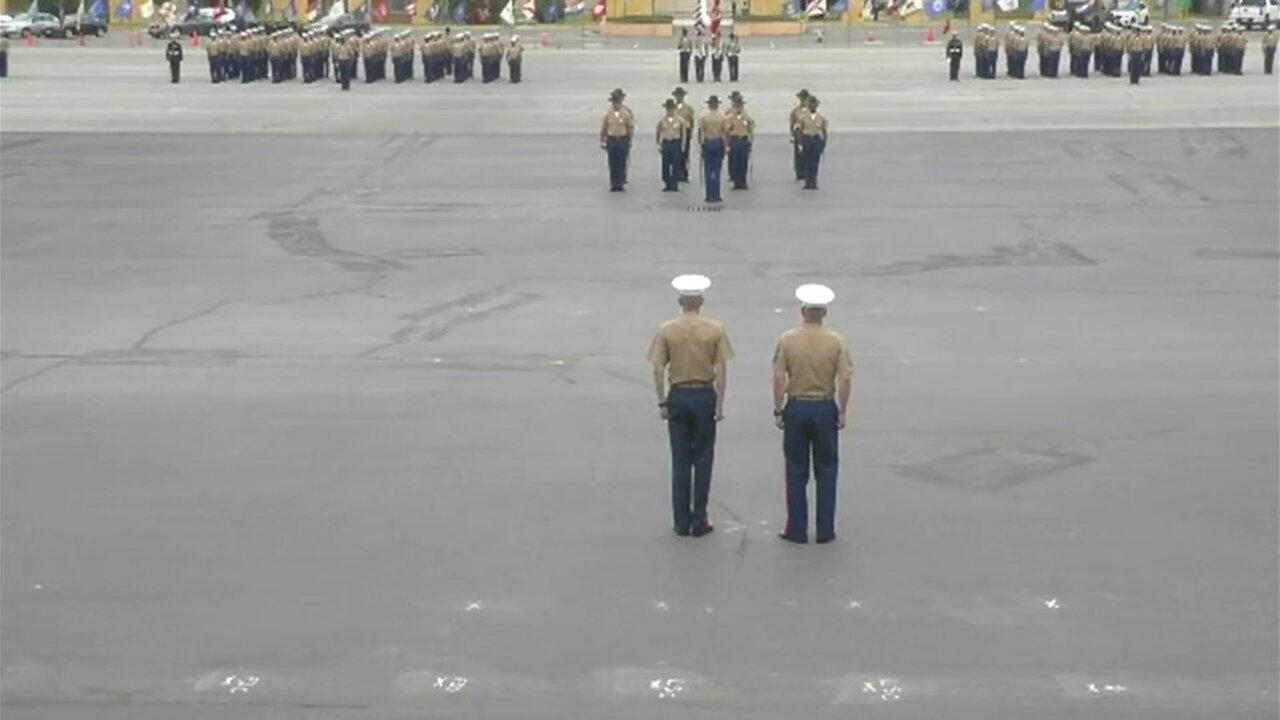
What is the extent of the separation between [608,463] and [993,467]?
1857 millimetres

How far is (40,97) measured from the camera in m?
39.9

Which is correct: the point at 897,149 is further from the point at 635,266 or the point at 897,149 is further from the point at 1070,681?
the point at 1070,681

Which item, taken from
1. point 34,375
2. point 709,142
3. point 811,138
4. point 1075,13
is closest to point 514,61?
point 811,138

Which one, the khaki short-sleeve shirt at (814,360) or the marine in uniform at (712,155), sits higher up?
the khaki short-sleeve shirt at (814,360)

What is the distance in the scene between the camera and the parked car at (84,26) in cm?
6462

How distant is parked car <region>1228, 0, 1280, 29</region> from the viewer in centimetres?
6424

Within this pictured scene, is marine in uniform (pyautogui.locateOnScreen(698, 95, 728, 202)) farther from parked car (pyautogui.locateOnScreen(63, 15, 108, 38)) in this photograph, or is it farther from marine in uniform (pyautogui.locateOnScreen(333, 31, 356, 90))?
parked car (pyautogui.locateOnScreen(63, 15, 108, 38))

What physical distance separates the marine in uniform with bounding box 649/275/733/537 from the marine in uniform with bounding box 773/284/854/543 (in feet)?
1.03

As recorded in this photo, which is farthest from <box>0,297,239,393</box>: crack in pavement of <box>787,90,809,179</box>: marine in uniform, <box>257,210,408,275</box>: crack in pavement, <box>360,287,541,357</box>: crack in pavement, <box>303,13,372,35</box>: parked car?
<box>303,13,372,35</box>: parked car

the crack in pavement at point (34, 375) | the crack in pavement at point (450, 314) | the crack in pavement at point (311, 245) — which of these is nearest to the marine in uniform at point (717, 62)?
the crack in pavement at point (311, 245)

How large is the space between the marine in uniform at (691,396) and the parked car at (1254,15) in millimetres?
56243

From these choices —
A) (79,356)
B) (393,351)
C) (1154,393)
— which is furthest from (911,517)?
(79,356)

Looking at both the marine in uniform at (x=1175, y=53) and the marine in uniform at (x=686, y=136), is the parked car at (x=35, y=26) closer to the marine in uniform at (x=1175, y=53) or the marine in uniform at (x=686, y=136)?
the marine in uniform at (x=1175, y=53)

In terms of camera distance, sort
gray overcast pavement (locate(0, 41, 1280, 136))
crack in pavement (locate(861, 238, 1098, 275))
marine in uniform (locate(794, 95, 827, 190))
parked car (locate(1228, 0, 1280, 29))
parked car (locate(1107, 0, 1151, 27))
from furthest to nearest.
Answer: parked car (locate(1228, 0, 1280, 29)) → parked car (locate(1107, 0, 1151, 27)) → gray overcast pavement (locate(0, 41, 1280, 136)) → marine in uniform (locate(794, 95, 827, 190)) → crack in pavement (locate(861, 238, 1098, 275))
